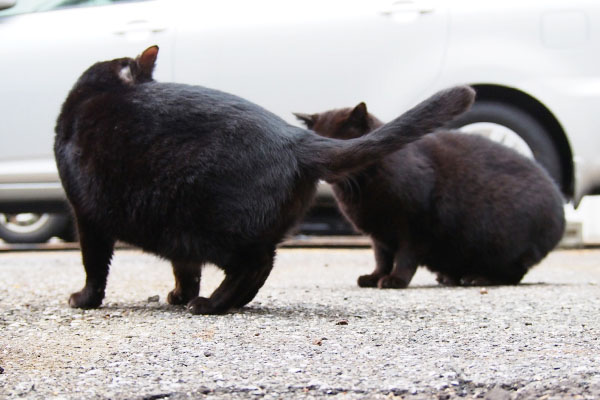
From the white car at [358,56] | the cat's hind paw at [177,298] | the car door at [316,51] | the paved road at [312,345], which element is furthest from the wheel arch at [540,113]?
the cat's hind paw at [177,298]

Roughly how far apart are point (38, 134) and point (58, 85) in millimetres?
336

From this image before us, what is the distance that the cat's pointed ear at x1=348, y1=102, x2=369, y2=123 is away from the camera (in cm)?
395

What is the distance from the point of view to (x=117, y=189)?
113 inches

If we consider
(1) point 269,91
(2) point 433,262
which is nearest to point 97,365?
(2) point 433,262

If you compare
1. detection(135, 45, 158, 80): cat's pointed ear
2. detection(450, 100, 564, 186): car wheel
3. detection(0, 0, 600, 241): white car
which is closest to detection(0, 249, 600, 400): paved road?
detection(135, 45, 158, 80): cat's pointed ear

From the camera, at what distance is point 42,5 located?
210 inches

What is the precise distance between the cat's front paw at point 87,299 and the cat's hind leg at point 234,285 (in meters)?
0.40

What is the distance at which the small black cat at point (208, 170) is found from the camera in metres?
2.74

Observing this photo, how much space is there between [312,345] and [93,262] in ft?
3.68

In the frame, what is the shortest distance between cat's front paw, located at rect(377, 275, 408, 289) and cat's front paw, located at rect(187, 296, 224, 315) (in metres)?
1.08

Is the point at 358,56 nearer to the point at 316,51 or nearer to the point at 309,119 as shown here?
the point at 316,51

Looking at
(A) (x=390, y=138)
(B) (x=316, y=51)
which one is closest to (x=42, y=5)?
(B) (x=316, y=51)

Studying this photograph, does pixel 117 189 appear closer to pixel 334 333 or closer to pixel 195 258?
pixel 195 258

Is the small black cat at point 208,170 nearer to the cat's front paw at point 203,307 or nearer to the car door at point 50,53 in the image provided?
the cat's front paw at point 203,307
